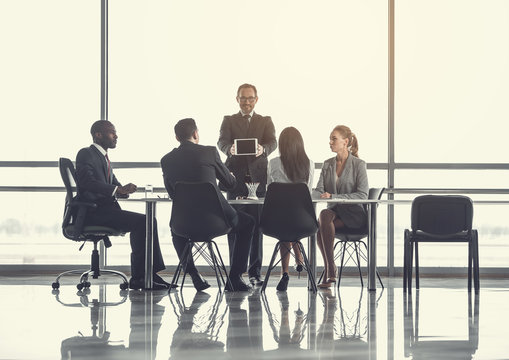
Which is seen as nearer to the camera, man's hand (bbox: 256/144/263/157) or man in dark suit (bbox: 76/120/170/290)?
man in dark suit (bbox: 76/120/170/290)

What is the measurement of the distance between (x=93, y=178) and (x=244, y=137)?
4.49 feet

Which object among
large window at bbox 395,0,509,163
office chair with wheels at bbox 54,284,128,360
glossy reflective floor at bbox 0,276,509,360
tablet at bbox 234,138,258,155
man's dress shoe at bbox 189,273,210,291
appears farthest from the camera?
large window at bbox 395,0,509,163

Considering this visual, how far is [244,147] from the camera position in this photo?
6547 mm

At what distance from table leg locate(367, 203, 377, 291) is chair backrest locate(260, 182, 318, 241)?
21.7 inches

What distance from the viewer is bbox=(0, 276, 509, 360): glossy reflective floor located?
3.61 metres

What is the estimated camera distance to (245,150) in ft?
21.5

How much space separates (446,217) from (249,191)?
1490 millimetres

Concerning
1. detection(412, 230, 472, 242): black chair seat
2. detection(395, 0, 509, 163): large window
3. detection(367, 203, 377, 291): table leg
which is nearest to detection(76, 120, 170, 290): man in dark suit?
detection(367, 203, 377, 291): table leg

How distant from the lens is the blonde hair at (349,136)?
6.61 m

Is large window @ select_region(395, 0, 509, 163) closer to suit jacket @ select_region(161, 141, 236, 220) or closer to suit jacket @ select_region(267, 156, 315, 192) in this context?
suit jacket @ select_region(267, 156, 315, 192)

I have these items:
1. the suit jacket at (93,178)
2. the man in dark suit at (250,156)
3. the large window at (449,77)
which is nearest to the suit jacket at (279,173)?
the man in dark suit at (250,156)

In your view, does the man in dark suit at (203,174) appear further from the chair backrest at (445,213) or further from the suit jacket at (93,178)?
the chair backrest at (445,213)

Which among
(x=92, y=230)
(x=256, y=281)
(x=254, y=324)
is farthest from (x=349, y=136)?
(x=254, y=324)

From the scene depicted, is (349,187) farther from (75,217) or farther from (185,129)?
(75,217)
